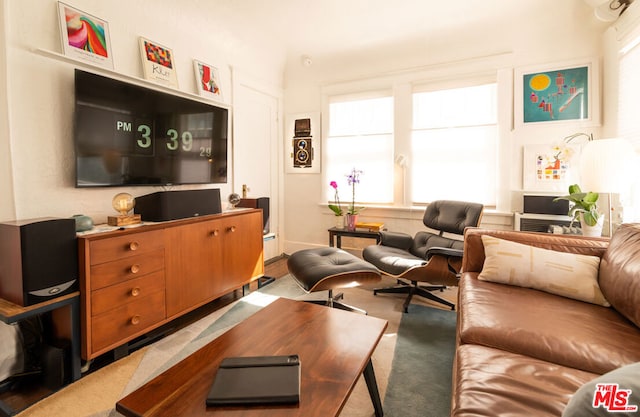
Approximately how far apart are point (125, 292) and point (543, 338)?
2115 mm

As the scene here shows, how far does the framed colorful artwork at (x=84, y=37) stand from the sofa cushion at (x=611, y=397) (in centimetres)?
272

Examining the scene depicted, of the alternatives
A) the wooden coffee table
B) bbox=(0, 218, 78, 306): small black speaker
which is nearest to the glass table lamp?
bbox=(0, 218, 78, 306): small black speaker

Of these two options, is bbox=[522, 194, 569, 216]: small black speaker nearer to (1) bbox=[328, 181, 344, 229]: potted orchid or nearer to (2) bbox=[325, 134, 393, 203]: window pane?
(2) bbox=[325, 134, 393, 203]: window pane

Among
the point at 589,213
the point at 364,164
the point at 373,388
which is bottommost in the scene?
the point at 373,388

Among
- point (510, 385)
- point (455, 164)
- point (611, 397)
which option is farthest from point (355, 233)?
point (611, 397)

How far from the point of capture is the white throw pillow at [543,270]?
1593 mm

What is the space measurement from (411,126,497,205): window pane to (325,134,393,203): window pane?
32cm

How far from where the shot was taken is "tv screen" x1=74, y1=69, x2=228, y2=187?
6.41 ft

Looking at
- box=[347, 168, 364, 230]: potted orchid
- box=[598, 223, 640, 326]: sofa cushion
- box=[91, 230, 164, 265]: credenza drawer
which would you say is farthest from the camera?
box=[347, 168, 364, 230]: potted orchid

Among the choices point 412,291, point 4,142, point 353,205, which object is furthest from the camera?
point 353,205

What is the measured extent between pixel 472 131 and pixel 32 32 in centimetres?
359

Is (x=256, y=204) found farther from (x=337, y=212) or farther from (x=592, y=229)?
(x=592, y=229)

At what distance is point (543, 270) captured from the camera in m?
1.70

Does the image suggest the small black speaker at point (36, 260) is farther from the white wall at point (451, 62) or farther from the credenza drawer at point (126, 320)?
the white wall at point (451, 62)
